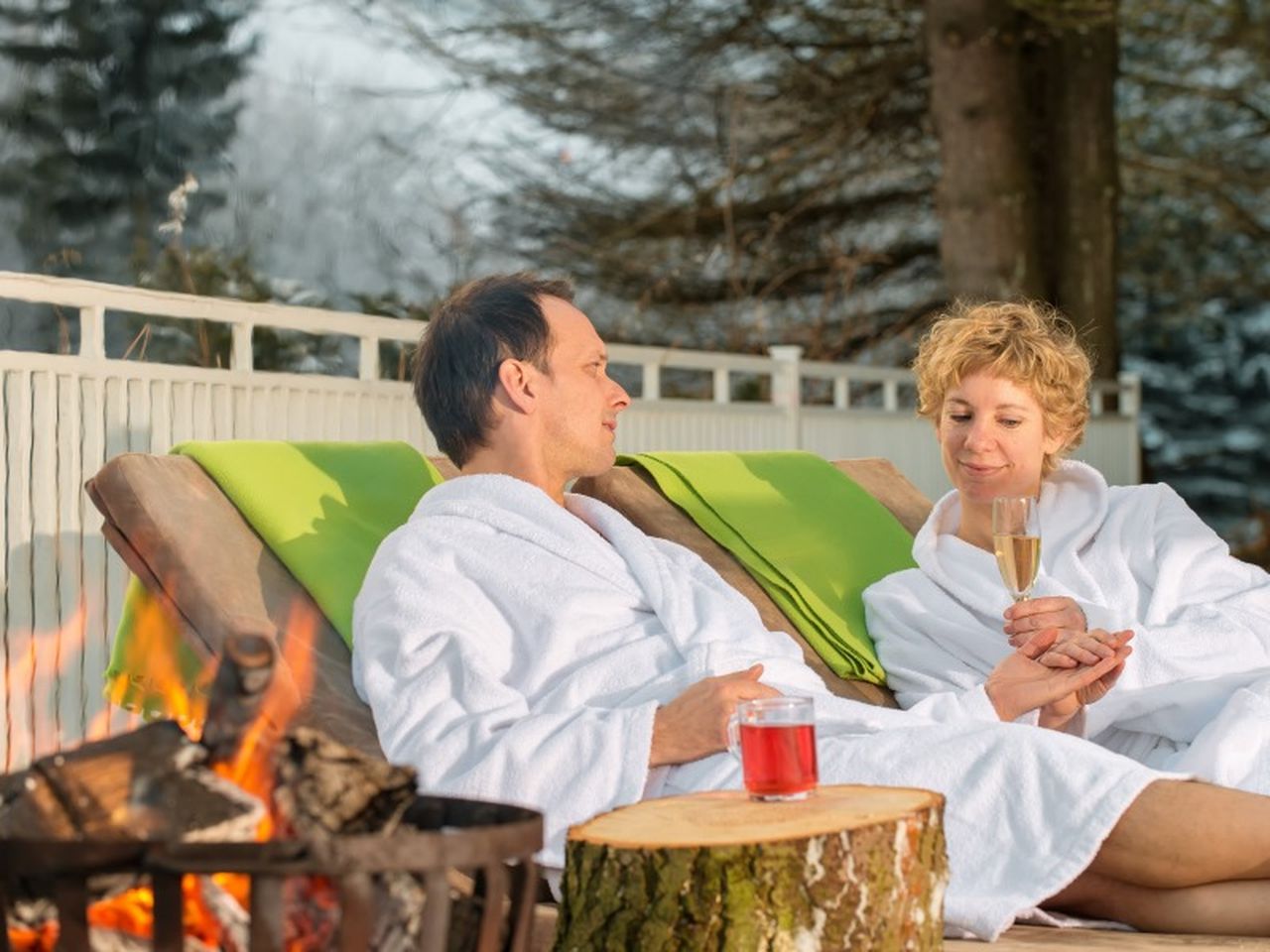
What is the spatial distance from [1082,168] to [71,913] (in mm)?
8145

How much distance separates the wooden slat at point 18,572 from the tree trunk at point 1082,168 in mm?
6595

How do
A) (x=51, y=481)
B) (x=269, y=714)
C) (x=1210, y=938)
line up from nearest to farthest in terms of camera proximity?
(x=1210, y=938), (x=269, y=714), (x=51, y=481)

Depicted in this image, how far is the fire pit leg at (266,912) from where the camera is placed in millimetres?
1487

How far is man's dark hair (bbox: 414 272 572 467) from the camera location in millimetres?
2693

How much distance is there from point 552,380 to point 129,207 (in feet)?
16.5

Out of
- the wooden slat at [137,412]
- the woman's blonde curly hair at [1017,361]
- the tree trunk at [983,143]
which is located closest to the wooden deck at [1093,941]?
the woman's blonde curly hair at [1017,361]

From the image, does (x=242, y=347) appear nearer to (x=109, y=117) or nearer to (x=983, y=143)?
(x=109, y=117)

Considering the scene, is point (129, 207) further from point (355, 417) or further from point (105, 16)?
point (355, 417)

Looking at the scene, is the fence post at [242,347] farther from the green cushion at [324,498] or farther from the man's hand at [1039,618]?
the man's hand at [1039,618]

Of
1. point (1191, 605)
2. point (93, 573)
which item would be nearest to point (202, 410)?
point (93, 573)

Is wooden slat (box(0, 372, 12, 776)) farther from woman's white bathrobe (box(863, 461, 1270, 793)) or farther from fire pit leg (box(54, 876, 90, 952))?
fire pit leg (box(54, 876, 90, 952))

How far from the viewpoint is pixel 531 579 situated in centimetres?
252

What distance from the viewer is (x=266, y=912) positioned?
1.49m

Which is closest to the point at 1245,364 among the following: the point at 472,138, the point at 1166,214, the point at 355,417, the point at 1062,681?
the point at 1166,214
